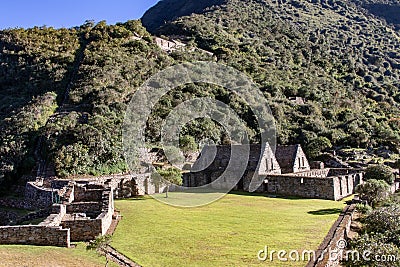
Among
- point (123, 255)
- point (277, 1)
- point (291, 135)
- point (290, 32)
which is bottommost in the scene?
point (123, 255)

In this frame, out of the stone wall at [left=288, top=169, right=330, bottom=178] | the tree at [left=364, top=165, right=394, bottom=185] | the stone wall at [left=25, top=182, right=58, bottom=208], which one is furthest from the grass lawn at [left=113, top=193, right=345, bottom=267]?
the tree at [left=364, top=165, right=394, bottom=185]

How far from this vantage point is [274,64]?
84938 mm

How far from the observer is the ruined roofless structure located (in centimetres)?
2827

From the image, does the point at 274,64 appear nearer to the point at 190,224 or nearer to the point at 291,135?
the point at 291,135

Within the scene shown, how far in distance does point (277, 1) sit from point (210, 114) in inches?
3982

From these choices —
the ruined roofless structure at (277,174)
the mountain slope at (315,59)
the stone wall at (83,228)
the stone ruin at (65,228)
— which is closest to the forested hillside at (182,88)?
the mountain slope at (315,59)

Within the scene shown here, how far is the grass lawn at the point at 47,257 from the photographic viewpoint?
1245 cm

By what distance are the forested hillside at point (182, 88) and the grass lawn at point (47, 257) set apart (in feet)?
60.5

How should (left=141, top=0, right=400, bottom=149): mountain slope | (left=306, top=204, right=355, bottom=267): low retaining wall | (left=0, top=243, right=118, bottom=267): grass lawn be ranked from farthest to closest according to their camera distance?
(left=141, top=0, right=400, bottom=149): mountain slope
(left=0, top=243, right=118, bottom=267): grass lawn
(left=306, top=204, right=355, bottom=267): low retaining wall

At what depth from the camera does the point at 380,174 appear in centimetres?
3198

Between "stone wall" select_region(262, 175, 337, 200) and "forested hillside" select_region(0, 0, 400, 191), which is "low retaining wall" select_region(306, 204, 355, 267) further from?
"forested hillside" select_region(0, 0, 400, 191)

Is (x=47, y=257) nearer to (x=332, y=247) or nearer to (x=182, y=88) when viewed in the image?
(x=332, y=247)

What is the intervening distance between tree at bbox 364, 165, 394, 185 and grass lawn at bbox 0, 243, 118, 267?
960 inches

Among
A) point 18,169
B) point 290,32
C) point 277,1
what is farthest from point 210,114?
point 277,1
